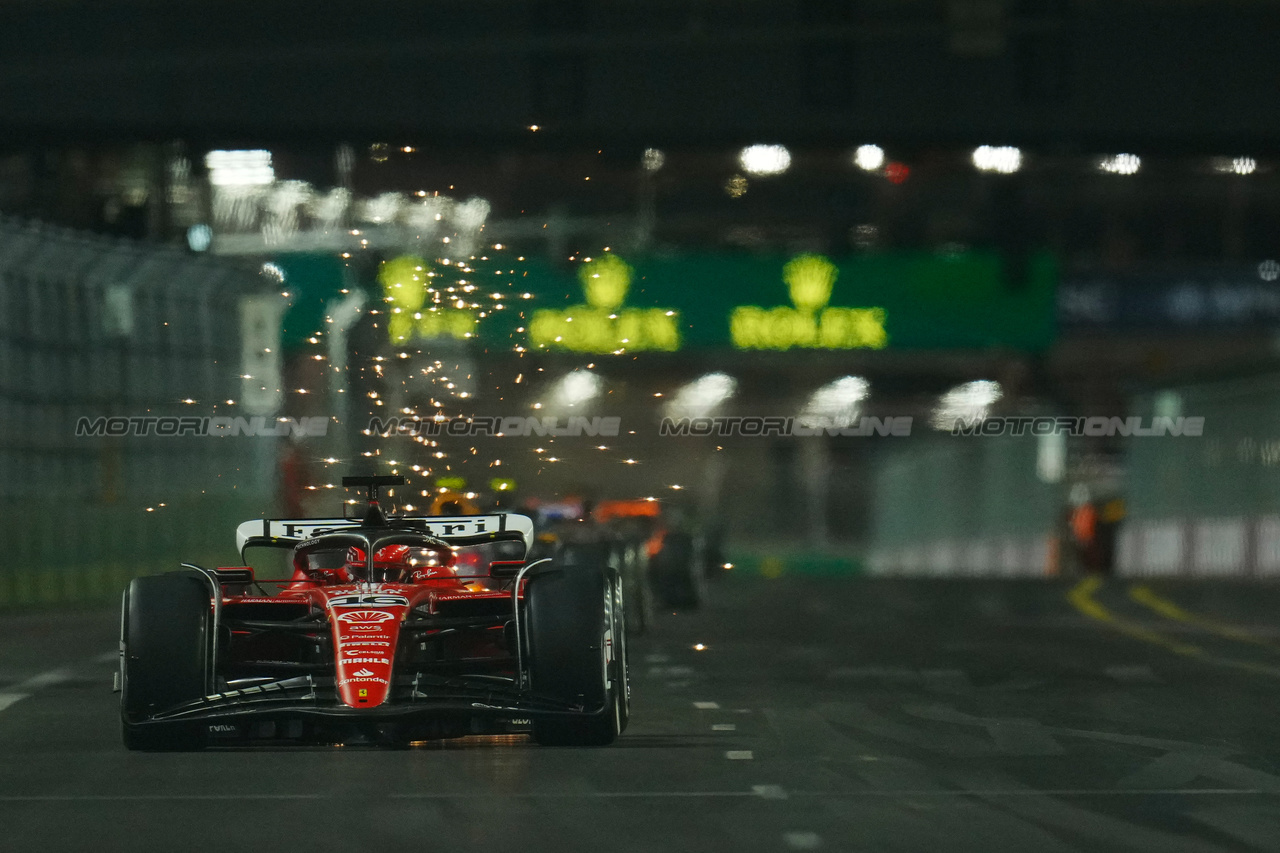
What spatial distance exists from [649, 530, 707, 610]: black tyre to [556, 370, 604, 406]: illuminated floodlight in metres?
10.7

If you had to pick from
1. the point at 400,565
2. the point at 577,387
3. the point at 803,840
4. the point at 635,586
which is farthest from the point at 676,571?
the point at 803,840

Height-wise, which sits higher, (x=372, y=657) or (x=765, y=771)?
(x=372, y=657)

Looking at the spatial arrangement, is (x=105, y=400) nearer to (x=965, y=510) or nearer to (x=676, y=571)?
(x=676, y=571)

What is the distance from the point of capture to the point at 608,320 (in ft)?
89.6

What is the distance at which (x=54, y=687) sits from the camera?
1412 cm

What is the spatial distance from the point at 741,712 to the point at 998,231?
54.5ft

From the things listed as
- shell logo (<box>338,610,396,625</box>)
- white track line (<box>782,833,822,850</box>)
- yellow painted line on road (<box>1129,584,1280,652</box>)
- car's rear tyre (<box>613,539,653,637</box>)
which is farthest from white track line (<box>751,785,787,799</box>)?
yellow painted line on road (<box>1129,584,1280,652</box>)

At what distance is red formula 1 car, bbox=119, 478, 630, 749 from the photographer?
9.26 metres

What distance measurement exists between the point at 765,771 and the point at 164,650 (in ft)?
8.40

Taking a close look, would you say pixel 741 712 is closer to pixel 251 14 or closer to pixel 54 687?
pixel 54 687
